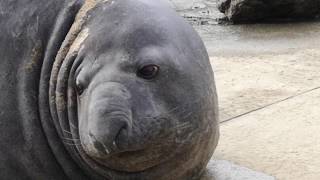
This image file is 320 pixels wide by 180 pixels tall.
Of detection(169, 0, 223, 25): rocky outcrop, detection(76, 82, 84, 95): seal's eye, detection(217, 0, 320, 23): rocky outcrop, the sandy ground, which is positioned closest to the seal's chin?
detection(76, 82, 84, 95): seal's eye

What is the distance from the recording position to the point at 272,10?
22.9 feet

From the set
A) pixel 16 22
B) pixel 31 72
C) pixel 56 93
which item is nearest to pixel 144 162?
pixel 56 93

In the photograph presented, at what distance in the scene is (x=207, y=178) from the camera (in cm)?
313

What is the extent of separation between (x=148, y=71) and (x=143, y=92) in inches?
3.1

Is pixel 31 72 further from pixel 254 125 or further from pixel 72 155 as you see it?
pixel 254 125

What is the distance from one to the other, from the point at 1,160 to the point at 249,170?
107cm

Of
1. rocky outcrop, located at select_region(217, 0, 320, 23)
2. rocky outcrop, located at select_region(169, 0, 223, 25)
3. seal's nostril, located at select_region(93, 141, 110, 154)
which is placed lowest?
rocky outcrop, located at select_region(169, 0, 223, 25)

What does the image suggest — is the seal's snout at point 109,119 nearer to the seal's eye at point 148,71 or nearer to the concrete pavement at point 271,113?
the seal's eye at point 148,71

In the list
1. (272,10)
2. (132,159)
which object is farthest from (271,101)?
(272,10)

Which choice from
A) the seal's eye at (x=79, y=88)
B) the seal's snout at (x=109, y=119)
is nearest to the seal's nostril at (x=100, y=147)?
the seal's snout at (x=109, y=119)

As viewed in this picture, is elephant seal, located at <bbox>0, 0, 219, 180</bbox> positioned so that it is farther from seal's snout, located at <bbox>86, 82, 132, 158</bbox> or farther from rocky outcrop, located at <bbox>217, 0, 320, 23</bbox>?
rocky outcrop, located at <bbox>217, 0, 320, 23</bbox>

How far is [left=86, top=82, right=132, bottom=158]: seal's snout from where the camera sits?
2395 mm

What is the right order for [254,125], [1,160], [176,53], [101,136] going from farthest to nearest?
[254,125], [1,160], [176,53], [101,136]

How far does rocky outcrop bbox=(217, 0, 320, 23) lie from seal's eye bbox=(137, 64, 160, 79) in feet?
15.1
